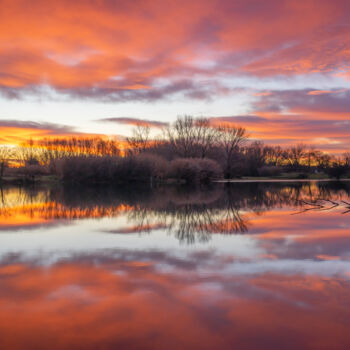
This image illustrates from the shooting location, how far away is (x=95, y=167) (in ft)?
166

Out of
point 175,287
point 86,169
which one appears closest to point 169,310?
point 175,287

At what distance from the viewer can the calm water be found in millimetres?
4656

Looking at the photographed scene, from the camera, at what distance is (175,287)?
6430 millimetres

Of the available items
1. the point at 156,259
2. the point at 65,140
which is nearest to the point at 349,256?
the point at 156,259

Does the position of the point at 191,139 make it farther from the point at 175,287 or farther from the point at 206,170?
the point at 175,287

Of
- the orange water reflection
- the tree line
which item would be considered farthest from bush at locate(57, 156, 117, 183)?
the orange water reflection

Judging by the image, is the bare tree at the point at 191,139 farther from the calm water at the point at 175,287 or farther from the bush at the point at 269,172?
the calm water at the point at 175,287

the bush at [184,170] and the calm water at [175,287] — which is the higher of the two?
the bush at [184,170]

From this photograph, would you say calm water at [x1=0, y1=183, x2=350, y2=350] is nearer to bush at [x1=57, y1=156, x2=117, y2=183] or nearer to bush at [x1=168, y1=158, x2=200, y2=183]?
bush at [x1=168, y1=158, x2=200, y2=183]

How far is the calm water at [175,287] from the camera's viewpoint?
4.66m

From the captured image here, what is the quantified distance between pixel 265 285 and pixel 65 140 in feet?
332

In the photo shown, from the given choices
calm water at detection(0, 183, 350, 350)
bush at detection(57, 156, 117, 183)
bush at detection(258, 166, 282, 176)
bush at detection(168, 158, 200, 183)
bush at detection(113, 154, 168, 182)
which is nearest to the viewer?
calm water at detection(0, 183, 350, 350)

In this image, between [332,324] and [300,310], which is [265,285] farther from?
[332,324]

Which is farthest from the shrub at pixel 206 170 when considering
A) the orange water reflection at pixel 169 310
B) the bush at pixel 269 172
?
the orange water reflection at pixel 169 310
